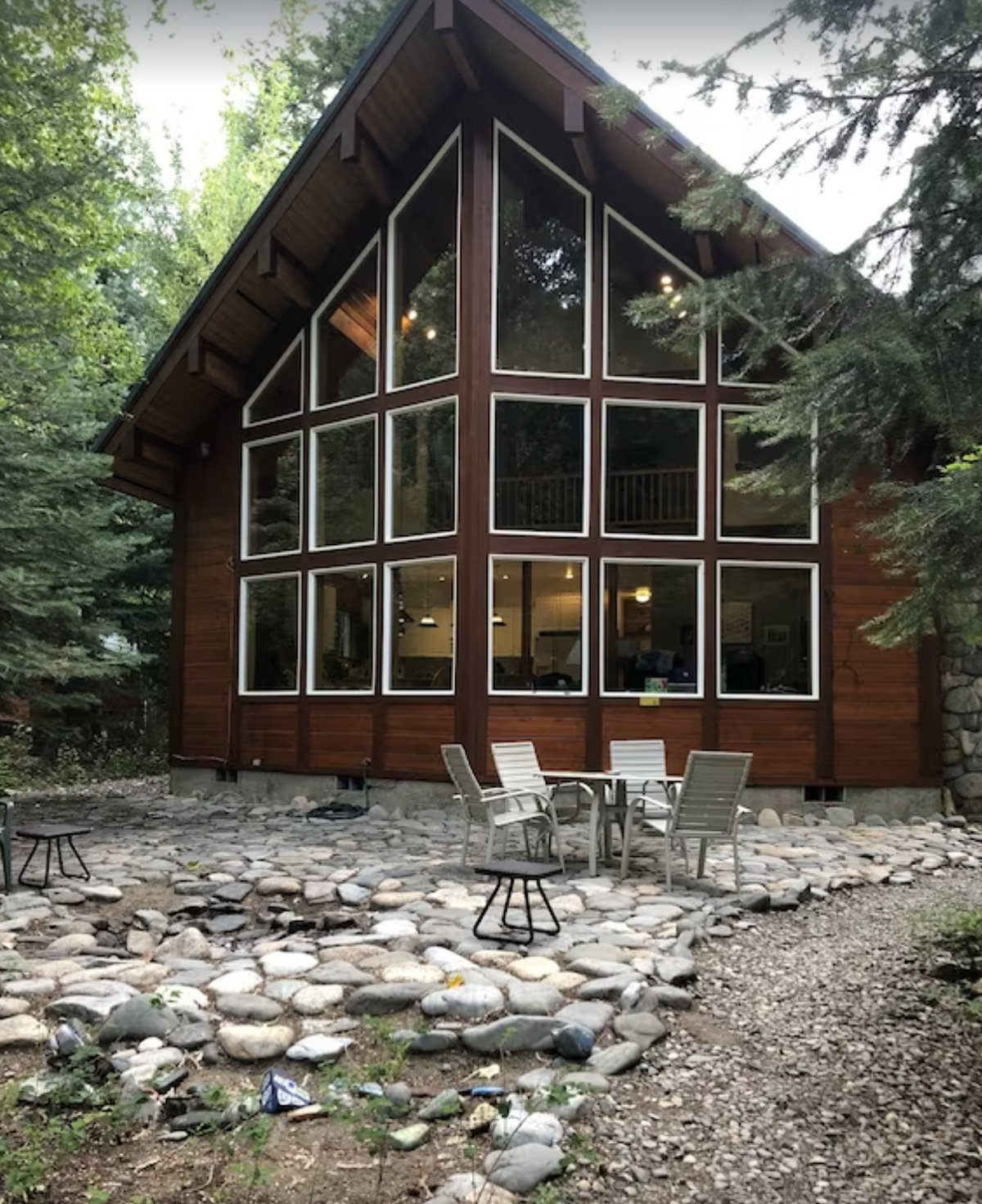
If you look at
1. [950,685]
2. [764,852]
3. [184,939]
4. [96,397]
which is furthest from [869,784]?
[96,397]

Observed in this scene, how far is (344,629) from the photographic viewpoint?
34.4 ft

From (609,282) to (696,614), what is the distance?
342 cm

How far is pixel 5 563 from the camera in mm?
10062

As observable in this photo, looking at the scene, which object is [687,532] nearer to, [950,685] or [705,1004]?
[950,685]

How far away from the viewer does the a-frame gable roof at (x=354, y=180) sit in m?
8.97

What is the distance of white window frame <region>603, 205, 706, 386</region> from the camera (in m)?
9.78

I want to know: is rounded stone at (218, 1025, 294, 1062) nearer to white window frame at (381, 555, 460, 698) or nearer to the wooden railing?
white window frame at (381, 555, 460, 698)

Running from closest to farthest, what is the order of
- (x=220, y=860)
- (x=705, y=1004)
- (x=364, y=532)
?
(x=705, y=1004), (x=220, y=860), (x=364, y=532)

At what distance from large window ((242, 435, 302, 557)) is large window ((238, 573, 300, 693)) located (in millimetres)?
411

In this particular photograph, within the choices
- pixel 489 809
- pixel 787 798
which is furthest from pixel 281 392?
pixel 787 798

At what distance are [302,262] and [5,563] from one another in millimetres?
4417

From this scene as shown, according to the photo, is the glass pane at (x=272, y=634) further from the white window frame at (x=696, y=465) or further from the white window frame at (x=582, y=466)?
the white window frame at (x=696, y=465)

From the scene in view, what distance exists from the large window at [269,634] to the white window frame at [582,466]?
2.71m

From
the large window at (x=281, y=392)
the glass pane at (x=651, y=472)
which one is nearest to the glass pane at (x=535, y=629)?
the glass pane at (x=651, y=472)
